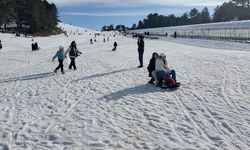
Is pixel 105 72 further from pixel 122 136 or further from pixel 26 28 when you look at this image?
pixel 26 28

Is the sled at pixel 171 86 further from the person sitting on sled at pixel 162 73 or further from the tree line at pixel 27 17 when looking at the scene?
the tree line at pixel 27 17

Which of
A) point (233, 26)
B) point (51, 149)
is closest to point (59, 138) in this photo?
point (51, 149)

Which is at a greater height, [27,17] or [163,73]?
[27,17]

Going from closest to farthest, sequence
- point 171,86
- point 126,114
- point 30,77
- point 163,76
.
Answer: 1. point 126,114
2. point 171,86
3. point 163,76
4. point 30,77

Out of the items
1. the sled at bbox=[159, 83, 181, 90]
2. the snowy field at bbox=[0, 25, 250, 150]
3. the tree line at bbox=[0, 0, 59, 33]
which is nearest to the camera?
the snowy field at bbox=[0, 25, 250, 150]

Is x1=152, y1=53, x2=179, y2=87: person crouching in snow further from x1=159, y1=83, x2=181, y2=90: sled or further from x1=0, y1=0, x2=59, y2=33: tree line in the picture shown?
x1=0, y1=0, x2=59, y2=33: tree line

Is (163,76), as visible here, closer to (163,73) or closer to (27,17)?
(163,73)

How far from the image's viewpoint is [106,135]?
9625 mm

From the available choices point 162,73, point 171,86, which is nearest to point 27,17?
point 162,73

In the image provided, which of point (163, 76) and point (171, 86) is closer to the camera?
point (171, 86)

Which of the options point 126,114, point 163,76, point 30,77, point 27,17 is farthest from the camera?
point 27,17

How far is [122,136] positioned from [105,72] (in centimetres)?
1297

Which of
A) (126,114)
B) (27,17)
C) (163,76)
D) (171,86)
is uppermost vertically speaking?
(27,17)

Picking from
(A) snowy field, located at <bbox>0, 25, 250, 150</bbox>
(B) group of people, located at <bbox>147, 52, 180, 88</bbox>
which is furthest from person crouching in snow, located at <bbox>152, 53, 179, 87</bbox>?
(A) snowy field, located at <bbox>0, 25, 250, 150</bbox>
